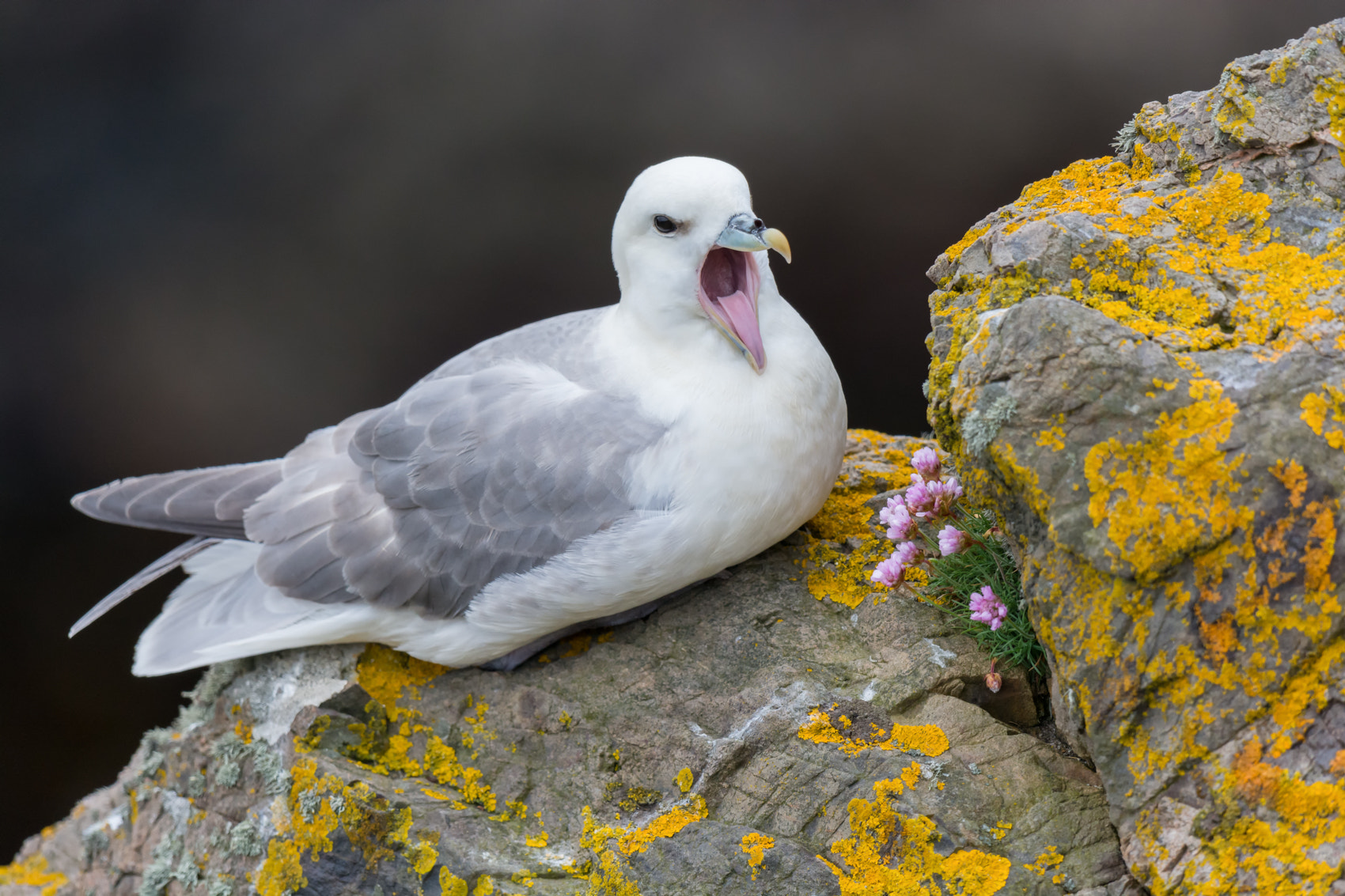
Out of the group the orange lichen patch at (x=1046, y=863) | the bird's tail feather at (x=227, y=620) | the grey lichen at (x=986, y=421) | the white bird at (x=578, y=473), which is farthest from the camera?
the bird's tail feather at (x=227, y=620)

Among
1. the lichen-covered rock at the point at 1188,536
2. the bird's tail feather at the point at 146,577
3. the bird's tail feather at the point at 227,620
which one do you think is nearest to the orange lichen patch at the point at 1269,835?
the lichen-covered rock at the point at 1188,536

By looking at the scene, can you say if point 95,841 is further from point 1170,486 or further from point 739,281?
point 1170,486

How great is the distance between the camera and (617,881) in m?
2.08

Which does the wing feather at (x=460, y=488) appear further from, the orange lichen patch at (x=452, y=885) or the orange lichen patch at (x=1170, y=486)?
the orange lichen patch at (x=1170, y=486)

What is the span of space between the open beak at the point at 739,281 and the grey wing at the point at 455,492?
0.86 ft

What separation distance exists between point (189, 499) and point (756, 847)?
164 centimetres

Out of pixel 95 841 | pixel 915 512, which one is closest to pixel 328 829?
pixel 95 841

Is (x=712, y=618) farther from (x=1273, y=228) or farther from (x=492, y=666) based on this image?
(x=1273, y=228)

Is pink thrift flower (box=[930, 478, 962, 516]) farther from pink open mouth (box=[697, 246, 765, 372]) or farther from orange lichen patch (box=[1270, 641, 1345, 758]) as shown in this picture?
orange lichen patch (box=[1270, 641, 1345, 758])

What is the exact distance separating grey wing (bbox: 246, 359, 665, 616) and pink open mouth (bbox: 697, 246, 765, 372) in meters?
0.26

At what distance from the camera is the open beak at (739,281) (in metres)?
2.21

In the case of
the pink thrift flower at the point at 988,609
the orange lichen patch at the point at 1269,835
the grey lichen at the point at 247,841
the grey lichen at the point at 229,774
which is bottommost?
the grey lichen at the point at 247,841

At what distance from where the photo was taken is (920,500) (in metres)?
2.35

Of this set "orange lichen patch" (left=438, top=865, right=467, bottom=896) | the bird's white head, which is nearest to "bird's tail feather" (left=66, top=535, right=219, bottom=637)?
"orange lichen patch" (left=438, top=865, right=467, bottom=896)
